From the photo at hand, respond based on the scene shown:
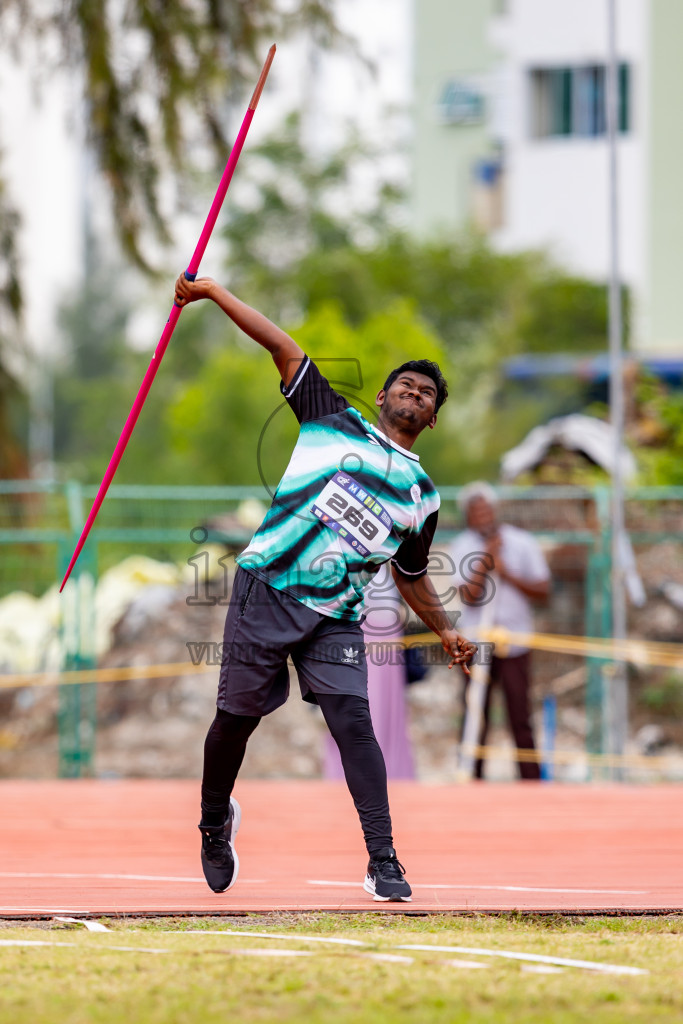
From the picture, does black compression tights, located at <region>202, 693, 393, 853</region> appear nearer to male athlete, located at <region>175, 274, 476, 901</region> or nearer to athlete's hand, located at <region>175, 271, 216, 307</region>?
male athlete, located at <region>175, 274, 476, 901</region>

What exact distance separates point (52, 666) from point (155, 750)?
3.67 feet

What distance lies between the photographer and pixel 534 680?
13008 mm

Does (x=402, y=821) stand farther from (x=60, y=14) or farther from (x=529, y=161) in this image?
(x=529, y=161)

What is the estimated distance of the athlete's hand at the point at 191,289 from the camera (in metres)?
4.35

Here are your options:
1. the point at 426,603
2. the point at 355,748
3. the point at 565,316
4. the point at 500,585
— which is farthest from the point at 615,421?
the point at 565,316

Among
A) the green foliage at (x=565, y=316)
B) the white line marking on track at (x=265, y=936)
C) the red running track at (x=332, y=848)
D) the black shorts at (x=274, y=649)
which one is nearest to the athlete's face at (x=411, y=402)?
the black shorts at (x=274, y=649)

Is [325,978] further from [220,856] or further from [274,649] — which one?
[220,856]

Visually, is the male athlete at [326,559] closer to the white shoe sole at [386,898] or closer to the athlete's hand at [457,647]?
the white shoe sole at [386,898]

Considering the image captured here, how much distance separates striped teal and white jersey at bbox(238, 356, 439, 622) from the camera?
433 cm

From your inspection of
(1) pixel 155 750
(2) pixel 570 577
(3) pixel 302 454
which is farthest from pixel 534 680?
(3) pixel 302 454

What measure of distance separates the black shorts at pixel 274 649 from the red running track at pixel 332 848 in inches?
24.7

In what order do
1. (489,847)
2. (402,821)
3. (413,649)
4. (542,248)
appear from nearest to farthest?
1. (489,847)
2. (402,821)
3. (413,649)
4. (542,248)

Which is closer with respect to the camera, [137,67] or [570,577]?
[137,67]

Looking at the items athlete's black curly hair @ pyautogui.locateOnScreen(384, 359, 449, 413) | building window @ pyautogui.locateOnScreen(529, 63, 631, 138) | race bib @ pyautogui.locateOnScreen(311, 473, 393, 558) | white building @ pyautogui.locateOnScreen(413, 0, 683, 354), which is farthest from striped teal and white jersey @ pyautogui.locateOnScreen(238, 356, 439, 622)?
building window @ pyautogui.locateOnScreen(529, 63, 631, 138)
